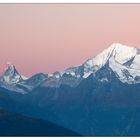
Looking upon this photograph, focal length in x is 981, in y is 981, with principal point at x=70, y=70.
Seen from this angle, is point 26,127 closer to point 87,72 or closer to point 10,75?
point 10,75

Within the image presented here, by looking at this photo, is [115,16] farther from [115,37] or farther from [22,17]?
[22,17]

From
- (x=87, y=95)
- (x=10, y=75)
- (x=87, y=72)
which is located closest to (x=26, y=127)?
(x=10, y=75)

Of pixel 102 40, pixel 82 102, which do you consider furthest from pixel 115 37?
pixel 82 102

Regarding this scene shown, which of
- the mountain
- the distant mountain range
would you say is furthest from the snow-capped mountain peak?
the mountain

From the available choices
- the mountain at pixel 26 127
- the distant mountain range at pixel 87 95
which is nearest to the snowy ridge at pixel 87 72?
the distant mountain range at pixel 87 95

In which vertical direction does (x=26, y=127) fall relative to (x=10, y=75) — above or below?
below

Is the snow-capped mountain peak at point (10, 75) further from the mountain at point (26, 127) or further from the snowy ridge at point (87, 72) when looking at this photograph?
the mountain at point (26, 127)

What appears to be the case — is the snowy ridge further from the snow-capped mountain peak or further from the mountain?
the mountain
